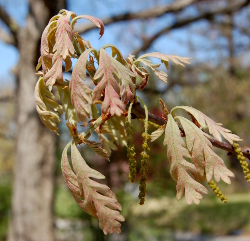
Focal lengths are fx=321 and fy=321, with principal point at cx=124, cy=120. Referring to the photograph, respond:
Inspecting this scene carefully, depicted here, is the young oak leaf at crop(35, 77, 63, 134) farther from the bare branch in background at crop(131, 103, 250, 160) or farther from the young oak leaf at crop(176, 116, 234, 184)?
the young oak leaf at crop(176, 116, 234, 184)

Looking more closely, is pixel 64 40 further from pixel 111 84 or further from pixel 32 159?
pixel 32 159

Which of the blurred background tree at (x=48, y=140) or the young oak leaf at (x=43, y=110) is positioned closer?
the young oak leaf at (x=43, y=110)

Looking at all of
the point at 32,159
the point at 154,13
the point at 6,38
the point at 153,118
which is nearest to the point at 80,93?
the point at 153,118

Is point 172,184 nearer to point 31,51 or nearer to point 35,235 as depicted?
point 35,235

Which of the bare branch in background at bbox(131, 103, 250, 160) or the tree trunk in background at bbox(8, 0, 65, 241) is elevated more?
the bare branch in background at bbox(131, 103, 250, 160)

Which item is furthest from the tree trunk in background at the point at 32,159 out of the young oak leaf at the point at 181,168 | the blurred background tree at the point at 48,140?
the young oak leaf at the point at 181,168

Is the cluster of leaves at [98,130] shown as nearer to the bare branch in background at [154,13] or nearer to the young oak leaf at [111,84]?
the young oak leaf at [111,84]

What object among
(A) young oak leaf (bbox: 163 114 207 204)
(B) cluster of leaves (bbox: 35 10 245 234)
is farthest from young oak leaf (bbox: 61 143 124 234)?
(A) young oak leaf (bbox: 163 114 207 204)
